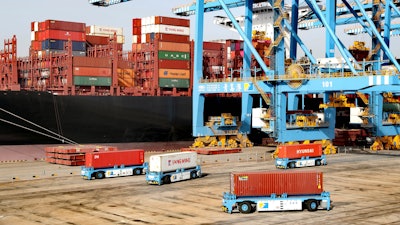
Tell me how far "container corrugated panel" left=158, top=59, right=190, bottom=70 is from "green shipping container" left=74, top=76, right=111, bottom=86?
621cm

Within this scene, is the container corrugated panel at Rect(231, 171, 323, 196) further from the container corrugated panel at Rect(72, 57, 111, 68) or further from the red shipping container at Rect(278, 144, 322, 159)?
the container corrugated panel at Rect(72, 57, 111, 68)

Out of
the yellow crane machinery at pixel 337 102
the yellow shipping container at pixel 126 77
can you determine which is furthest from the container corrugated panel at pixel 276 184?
the yellow shipping container at pixel 126 77

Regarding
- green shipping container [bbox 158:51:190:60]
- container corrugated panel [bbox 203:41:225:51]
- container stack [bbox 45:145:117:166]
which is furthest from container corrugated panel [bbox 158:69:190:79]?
container stack [bbox 45:145:117:166]

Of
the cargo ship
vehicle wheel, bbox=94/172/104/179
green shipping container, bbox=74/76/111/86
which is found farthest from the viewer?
green shipping container, bbox=74/76/111/86

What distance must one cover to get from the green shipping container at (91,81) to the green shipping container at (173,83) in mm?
6056

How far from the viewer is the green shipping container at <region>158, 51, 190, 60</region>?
61.4 metres

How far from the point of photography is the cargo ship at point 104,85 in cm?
4959

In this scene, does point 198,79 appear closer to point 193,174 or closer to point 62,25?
point 62,25

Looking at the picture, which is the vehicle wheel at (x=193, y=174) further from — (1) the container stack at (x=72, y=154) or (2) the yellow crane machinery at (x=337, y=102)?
(2) the yellow crane machinery at (x=337, y=102)

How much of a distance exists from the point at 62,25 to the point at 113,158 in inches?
1149

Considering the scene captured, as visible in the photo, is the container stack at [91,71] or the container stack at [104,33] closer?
the container stack at [91,71]

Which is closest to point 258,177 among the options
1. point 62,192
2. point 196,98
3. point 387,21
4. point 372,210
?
point 372,210

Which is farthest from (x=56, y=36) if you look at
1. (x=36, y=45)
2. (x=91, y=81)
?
(x=91, y=81)

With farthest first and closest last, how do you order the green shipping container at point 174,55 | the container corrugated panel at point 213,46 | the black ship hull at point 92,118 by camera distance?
the container corrugated panel at point 213,46
the green shipping container at point 174,55
the black ship hull at point 92,118
